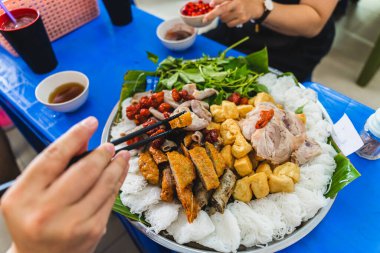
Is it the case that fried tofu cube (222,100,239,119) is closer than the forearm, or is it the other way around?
fried tofu cube (222,100,239,119)

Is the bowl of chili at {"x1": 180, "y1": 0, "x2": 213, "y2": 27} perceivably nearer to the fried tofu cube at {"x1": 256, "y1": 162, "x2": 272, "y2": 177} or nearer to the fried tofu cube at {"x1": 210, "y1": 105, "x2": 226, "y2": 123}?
the fried tofu cube at {"x1": 210, "y1": 105, "x2": 226, "y2": 123}

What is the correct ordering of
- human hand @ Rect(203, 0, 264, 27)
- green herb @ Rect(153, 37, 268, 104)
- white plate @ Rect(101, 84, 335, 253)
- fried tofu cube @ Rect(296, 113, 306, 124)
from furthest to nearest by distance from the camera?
human hand @ Rect(203, 0, 264, 27) < green herb @ Rect(153, 37, 268, 104) < fried tofu cube @ Rect(296, 113, 306, 124) < white plate @ Rect(101, 84, 335, 253)

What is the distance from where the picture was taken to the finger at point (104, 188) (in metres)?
0.67

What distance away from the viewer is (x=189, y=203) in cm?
115

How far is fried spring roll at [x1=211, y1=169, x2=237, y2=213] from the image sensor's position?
1.17m

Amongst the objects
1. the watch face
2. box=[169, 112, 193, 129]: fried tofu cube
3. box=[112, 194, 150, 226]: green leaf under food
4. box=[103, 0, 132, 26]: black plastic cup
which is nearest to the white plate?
box=[112, 194, 150, 226]: green leaf under food

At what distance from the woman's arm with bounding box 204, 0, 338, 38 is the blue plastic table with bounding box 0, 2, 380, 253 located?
1.00ft

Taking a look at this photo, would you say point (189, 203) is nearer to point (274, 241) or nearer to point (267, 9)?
point (274, 241)

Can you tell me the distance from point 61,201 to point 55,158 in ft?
0.37

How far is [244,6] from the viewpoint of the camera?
1825mm

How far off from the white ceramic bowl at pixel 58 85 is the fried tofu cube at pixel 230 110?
940 mm

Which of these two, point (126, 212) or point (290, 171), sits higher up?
point (290, 171)

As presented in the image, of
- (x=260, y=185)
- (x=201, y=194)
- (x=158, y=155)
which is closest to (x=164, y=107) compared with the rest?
(x=158, y=155)

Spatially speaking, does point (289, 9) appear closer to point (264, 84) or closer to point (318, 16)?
point (318, 16)
